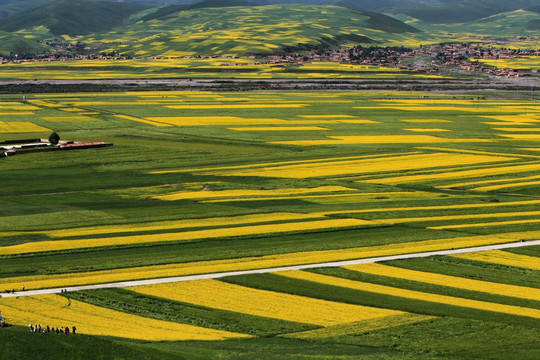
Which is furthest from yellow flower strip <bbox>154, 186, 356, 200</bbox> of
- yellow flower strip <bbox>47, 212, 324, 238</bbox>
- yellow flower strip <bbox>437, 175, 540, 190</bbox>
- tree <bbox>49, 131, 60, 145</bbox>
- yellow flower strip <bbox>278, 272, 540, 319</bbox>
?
tree <bbox>49, 131, 60, 145</bbox>

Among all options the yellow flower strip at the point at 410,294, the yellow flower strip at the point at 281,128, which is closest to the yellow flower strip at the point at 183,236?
the yellow flower strip at the point at 410,294

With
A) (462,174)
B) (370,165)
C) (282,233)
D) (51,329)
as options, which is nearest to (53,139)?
(370,165)

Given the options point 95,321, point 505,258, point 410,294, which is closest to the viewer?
point 95,321

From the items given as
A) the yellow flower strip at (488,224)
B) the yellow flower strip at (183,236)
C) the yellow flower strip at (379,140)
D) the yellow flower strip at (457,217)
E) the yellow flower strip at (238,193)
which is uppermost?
the yellow flower strip at (379,140)

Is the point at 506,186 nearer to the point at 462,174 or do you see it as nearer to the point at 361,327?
the point at 462,174

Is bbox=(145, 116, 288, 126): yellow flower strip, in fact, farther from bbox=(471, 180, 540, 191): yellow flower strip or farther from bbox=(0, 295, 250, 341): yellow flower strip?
bbox=(0, 295, 250, 341): yellow flower strip

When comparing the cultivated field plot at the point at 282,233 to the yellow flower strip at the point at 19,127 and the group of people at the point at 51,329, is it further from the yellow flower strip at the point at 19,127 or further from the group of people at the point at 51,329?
the group of people at the point at 51,329

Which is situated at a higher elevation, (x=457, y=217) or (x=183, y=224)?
(x=183, y=224)

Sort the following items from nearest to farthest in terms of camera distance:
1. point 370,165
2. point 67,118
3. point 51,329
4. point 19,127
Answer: point 51,329 → point 370,165 → point 19,127 → point 67,118
